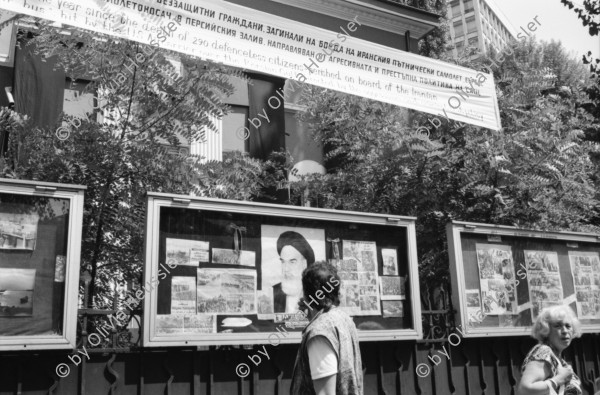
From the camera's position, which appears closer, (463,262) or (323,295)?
(323,295)

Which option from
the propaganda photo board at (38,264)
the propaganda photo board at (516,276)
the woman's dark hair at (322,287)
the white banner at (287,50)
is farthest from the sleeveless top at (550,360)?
the white banner at (287,50)

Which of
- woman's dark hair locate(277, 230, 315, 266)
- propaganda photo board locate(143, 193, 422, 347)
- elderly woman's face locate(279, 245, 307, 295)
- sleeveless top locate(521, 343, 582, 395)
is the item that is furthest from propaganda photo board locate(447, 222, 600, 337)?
sleeveless top locate(521, 343, 582, 395)

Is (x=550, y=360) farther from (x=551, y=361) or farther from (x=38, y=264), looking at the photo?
(x=38, y=264)

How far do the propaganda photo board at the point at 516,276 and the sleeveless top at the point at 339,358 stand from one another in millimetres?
3331

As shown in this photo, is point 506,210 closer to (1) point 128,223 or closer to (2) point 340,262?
(2) point 340,262

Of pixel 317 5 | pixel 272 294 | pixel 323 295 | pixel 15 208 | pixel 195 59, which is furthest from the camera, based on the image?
pixel 317 5

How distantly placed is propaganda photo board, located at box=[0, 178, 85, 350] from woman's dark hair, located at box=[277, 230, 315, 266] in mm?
1976

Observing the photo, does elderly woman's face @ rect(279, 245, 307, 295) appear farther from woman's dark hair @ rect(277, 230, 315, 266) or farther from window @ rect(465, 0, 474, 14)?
window @ rect(465, 0, 474, 14)

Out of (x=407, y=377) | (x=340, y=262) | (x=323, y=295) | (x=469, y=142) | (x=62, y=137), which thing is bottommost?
(x=407, y=377)

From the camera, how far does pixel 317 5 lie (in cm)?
1518

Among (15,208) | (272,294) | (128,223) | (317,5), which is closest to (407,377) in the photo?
(272,294)

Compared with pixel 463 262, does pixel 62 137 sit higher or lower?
higher

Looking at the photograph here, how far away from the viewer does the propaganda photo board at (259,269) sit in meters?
5.21

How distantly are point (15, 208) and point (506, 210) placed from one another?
6319 mm
